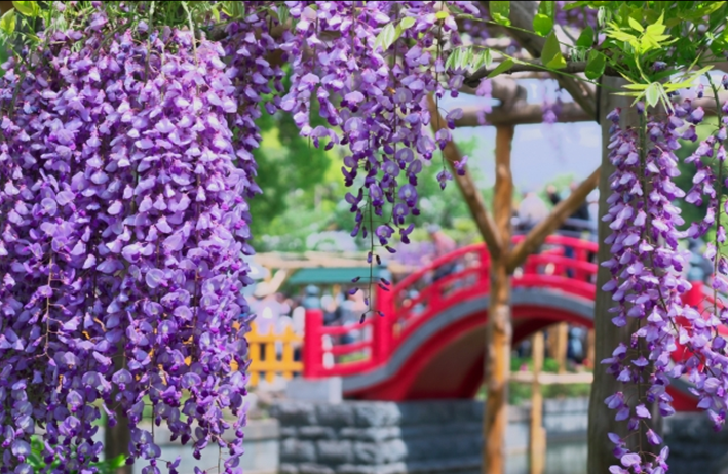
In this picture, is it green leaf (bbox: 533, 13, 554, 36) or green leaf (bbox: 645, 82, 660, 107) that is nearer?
green leaf (bbox: 645, 82, 660, 107)

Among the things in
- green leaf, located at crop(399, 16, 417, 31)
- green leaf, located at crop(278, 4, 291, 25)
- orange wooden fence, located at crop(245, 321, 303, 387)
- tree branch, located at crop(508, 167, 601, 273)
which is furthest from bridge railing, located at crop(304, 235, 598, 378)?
green leaf, located at crop(399, 16, 417, 31)

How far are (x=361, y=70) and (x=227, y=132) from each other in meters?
A: 0.46

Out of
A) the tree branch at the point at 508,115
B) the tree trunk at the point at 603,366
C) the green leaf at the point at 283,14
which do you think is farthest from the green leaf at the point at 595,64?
the tree branch at the point at 508,115

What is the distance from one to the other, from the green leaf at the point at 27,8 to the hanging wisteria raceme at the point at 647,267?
6.23ft

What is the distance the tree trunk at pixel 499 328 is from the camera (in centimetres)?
855

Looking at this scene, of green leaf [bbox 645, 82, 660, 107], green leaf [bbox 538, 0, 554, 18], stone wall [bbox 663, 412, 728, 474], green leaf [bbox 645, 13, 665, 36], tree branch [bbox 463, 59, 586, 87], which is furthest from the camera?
stone wall [bbox 663, 412, 728, 474]

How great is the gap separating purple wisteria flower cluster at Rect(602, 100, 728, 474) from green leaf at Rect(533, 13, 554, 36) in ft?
1.09

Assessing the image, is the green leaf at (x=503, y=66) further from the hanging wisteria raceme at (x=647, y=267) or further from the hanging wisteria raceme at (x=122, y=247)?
the hanging wisteria raceme at (x=122, y=247)

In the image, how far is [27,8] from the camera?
11.2 ft

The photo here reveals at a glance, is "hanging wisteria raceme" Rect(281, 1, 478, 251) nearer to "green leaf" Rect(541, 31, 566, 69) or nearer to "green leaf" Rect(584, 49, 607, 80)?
"green leaf" Rect(541, 31, 566, 69)

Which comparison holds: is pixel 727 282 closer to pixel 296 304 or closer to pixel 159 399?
pixel 159 399

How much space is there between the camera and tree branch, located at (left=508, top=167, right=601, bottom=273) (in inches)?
282

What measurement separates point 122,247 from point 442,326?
9.76m

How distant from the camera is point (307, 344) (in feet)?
41.3
